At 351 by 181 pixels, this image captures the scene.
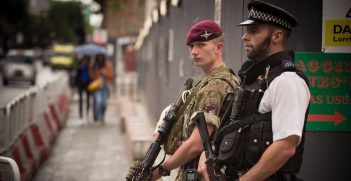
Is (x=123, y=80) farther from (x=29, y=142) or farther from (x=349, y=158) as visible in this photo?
(x=349, y=158)

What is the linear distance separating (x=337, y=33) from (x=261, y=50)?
5.48ft

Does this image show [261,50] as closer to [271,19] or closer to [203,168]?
[271,19]

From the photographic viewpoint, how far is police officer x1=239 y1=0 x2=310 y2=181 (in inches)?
121

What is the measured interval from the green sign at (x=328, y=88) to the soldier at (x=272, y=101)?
4.98ft

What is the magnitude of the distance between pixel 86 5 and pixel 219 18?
39.4 meters

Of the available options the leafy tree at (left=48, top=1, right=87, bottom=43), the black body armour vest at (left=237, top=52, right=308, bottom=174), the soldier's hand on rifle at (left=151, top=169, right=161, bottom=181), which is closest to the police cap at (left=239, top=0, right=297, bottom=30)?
the black body armour vest at (left=237, top=52, right=308, bottom=174)

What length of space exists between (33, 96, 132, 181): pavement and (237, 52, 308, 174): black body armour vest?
6.28 meters

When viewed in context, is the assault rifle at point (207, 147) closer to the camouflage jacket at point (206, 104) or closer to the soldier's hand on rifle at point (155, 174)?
the camouflage jacket at point (206, 104)

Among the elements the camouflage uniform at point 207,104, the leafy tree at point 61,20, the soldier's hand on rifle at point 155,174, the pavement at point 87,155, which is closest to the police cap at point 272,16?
the camouflage uniform at point 207,104

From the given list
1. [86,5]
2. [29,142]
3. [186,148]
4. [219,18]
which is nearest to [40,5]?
[86,5]

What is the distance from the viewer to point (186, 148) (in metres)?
3.79

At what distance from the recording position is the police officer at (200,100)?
380cm

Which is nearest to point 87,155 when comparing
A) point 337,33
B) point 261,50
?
point 337,33

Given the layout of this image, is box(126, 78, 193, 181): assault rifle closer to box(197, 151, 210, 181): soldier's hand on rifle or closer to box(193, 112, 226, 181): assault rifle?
box(193, 112, 226, 181): assault rifle
